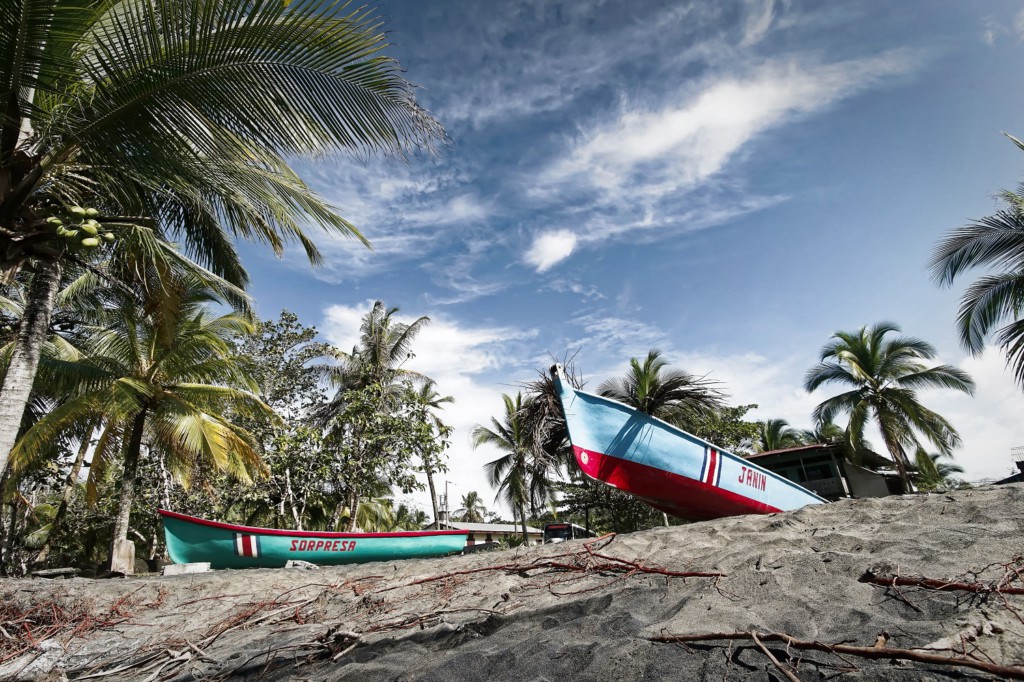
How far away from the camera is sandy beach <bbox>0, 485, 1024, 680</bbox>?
2.02 metres

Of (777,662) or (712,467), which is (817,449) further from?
(777,662)

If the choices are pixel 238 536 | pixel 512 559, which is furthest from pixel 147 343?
pixel 512 559

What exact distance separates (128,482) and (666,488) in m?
9.84

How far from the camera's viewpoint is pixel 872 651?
1814mm

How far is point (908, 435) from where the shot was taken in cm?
1762

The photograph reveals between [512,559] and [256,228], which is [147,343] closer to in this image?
[256,228]

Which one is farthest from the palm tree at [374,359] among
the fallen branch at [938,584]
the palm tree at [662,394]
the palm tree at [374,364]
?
the fallen branch at [938,584]

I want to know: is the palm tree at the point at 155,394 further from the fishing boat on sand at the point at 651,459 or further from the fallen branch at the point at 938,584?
the fallen branch at the point at 938,584

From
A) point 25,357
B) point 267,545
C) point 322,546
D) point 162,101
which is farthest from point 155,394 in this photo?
point 162,101

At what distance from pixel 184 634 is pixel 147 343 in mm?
8069

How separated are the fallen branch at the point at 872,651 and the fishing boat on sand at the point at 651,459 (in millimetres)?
4524

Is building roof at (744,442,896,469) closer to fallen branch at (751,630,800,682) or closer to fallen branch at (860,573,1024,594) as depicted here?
fallen branch at (860,573,1024,594)

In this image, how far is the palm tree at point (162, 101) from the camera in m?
3.66

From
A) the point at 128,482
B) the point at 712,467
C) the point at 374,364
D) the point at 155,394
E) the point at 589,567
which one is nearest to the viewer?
the point at 589,567
